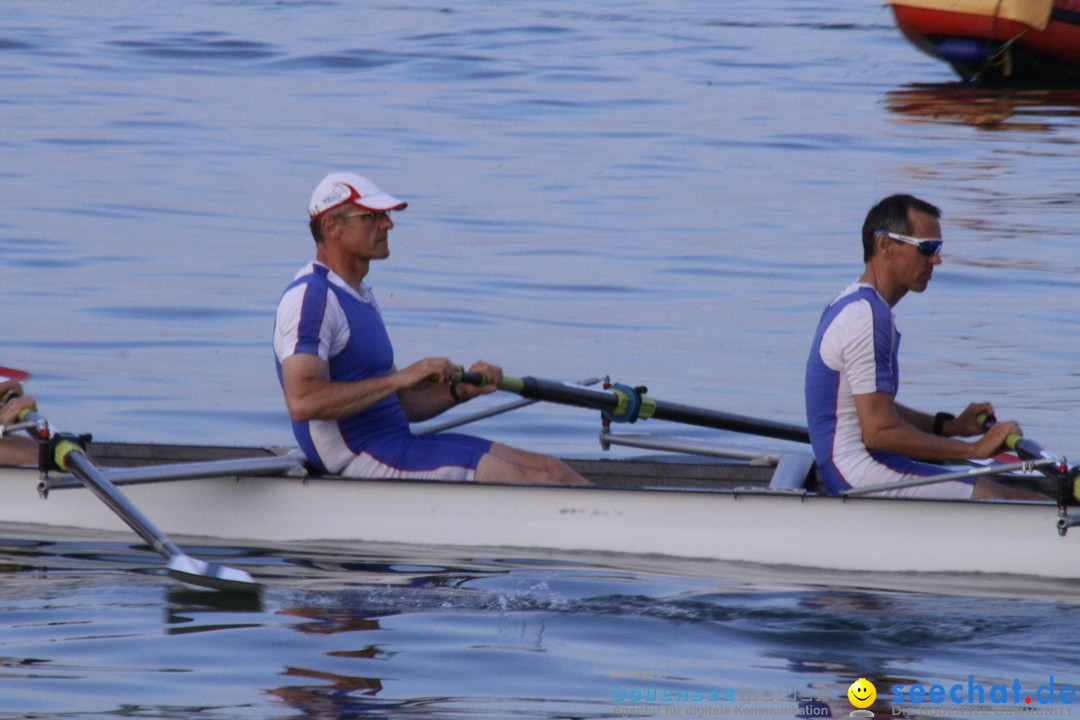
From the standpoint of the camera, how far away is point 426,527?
7016mm

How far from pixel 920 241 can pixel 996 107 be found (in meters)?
21.0

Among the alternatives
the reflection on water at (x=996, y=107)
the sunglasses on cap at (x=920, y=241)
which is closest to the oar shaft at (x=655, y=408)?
the sunglasses on cap at (x=920, y=241)

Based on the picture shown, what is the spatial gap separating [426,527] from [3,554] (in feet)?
6.14

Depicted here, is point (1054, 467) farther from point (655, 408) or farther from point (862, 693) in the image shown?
point (655, 408)

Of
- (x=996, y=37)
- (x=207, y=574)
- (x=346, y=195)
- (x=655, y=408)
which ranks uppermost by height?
(x=996, y=37)

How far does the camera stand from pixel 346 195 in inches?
270

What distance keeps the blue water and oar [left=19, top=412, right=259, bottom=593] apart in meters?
0.13

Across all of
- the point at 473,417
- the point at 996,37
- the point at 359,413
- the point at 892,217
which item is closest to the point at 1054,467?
the point at 892,217

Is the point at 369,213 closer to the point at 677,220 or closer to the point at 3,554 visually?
the point at 3,554

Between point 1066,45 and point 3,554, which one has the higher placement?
point 1066,45

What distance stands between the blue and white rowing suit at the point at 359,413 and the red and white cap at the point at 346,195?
0.25 metres

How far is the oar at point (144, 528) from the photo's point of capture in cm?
671

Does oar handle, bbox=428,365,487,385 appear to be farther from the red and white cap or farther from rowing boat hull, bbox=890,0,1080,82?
rowing boat hull, bbox=890,0,1080,82

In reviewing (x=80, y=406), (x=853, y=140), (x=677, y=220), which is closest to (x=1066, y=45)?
(x=853, y=140)
